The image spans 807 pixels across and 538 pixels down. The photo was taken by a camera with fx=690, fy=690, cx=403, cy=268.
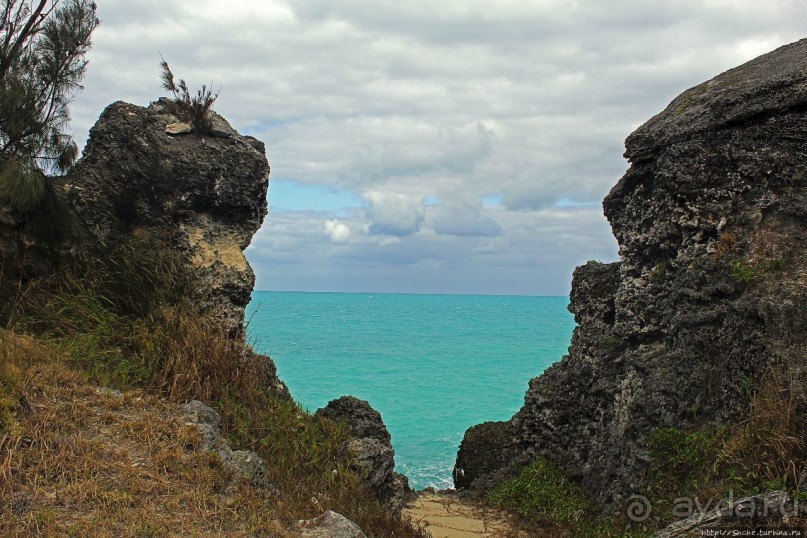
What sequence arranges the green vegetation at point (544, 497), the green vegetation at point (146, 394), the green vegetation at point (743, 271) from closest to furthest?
the green vegetation at point (146, 394) → the green vegetation at point (743, 271) → the green vegetation at point (544, 497)

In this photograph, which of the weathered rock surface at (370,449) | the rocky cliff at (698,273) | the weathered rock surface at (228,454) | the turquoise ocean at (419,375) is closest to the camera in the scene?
the weathered rock surface at (228,454)

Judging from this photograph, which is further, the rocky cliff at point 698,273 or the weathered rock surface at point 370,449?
the weathered rock surface at point 370,449

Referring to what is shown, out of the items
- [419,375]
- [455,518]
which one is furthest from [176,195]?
[419,375]

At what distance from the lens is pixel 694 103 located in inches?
376

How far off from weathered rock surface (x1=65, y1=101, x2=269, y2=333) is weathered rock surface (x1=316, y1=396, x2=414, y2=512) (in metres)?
2.22

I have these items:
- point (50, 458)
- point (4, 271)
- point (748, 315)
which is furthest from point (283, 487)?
point (748, 315)

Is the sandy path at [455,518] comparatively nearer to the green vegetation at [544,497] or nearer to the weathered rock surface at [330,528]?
the green vegetation at [544,497]

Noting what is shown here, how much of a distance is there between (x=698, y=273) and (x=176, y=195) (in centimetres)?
727

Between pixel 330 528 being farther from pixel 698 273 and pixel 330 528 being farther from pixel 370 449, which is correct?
pixel 698 273

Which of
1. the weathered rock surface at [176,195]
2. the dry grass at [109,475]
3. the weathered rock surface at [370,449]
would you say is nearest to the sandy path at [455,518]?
the weathered rock surface at [370,449]

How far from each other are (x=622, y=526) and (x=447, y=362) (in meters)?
41.8

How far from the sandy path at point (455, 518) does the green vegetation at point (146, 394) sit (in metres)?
1.50

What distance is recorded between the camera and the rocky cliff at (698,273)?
7875 millimetres

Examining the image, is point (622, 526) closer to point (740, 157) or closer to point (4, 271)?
point (740, 157)
